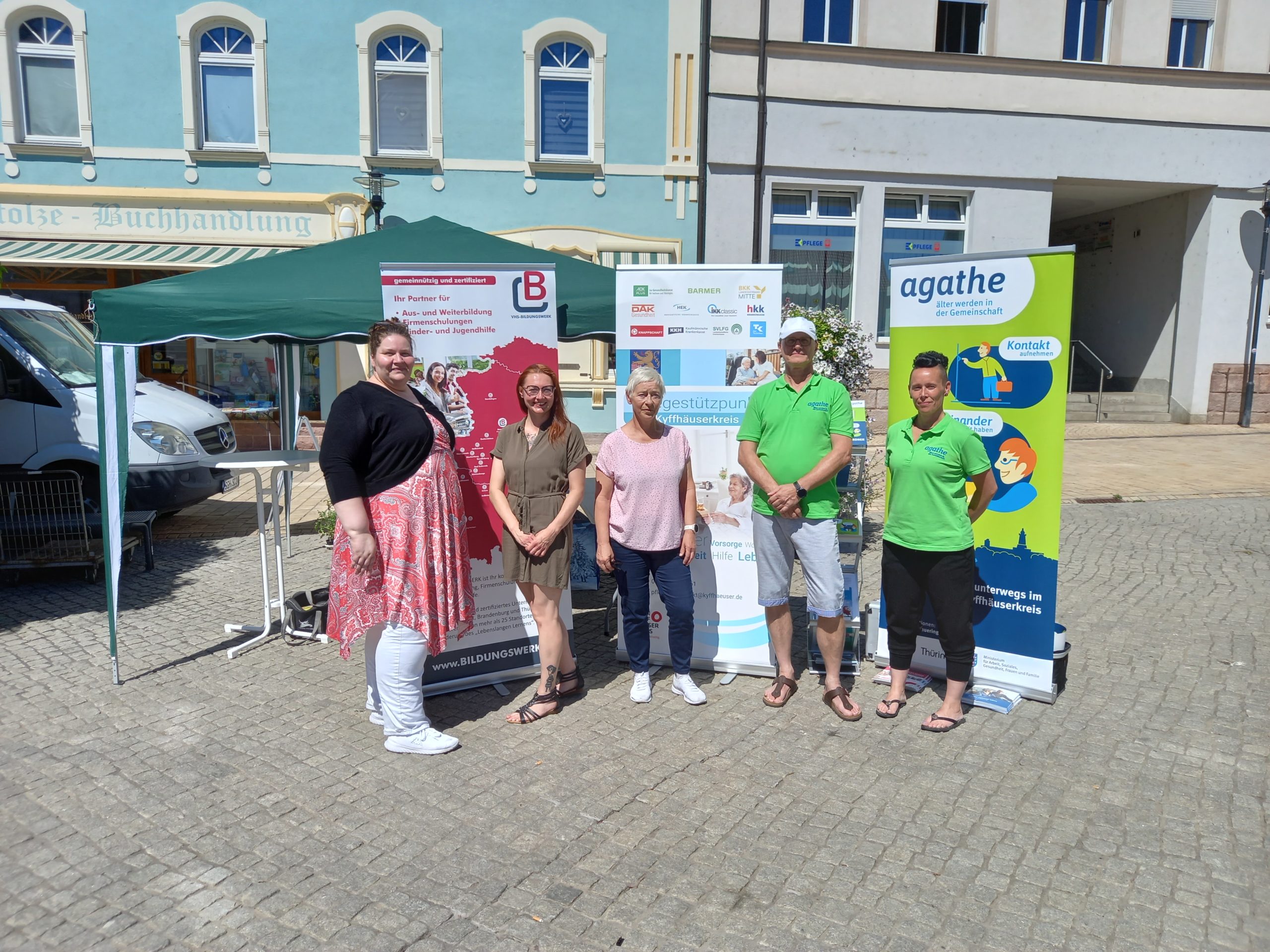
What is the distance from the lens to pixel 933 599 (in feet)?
14.2

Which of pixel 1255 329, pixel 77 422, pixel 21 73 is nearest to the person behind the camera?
pixel 77 422

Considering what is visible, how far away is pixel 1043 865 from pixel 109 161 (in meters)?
15.3

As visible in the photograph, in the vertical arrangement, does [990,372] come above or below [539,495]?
above

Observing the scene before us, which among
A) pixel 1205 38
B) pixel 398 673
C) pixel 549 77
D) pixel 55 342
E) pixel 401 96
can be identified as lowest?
pixel 398 673

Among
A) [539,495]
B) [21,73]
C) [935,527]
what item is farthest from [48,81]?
[935,527]

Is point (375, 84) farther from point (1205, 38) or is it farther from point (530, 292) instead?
point (1205, 38)

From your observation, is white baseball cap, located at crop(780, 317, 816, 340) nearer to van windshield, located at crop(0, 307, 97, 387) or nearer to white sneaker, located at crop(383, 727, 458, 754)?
white sneaker, located at crop(383, 727, 458, 754)

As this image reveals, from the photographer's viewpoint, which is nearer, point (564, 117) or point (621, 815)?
point (621, 815)

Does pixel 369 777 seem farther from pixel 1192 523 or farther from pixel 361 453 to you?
pixel 1192 523

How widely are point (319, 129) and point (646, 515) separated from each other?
11819 millimetres

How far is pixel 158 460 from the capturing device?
26.9 ft

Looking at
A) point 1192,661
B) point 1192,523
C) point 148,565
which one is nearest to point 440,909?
point 1192,661

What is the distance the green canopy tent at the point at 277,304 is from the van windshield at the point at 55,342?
3.04m

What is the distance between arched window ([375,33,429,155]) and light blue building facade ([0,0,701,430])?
A: 0.02 meters
